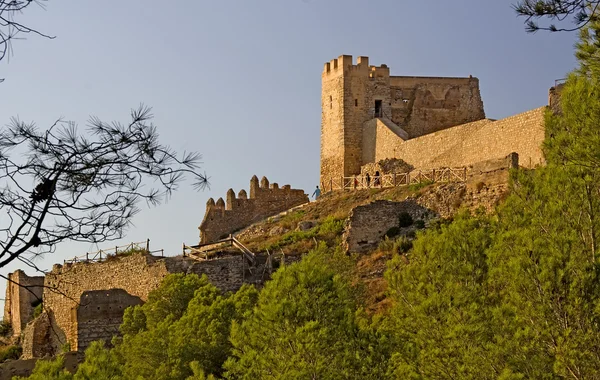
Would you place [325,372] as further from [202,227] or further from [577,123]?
[202,227]

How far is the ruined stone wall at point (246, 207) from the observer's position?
48.7 metres

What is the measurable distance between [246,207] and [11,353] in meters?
11.8

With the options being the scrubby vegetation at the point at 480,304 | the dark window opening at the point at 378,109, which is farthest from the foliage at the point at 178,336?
the dark window opening at the point at 378,109

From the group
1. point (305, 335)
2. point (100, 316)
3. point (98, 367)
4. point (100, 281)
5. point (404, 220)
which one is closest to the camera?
point (305, 335)

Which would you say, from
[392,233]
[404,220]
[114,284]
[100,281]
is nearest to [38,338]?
A: [100,281]

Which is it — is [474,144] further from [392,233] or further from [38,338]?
[38,338]

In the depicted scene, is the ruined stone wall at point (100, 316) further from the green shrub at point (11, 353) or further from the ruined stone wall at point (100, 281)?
the green shrub at point (11, 353)

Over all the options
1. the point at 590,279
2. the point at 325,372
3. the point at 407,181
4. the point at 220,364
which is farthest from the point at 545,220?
A: the point at 407,181

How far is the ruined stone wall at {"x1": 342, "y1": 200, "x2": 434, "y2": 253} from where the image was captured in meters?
37.9

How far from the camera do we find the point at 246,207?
49.4 metres

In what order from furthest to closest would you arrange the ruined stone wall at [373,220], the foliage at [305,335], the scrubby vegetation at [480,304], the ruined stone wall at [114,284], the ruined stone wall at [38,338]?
1. the ruined stone wall at [38,338]
2. the ruined stone wall at [373,220]
3. the ruined stone wall at [114,284]
4. the foliage at [305,335]
5. the scrubby vegetation at [480,304]

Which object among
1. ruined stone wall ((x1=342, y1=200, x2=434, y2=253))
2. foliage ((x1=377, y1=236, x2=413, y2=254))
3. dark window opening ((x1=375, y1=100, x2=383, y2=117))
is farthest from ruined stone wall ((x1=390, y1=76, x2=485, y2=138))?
foliage ((x1=377, y1=236, x2=413, y2=254))

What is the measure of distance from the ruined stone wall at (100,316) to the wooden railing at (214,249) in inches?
144

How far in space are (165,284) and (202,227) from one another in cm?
1391
